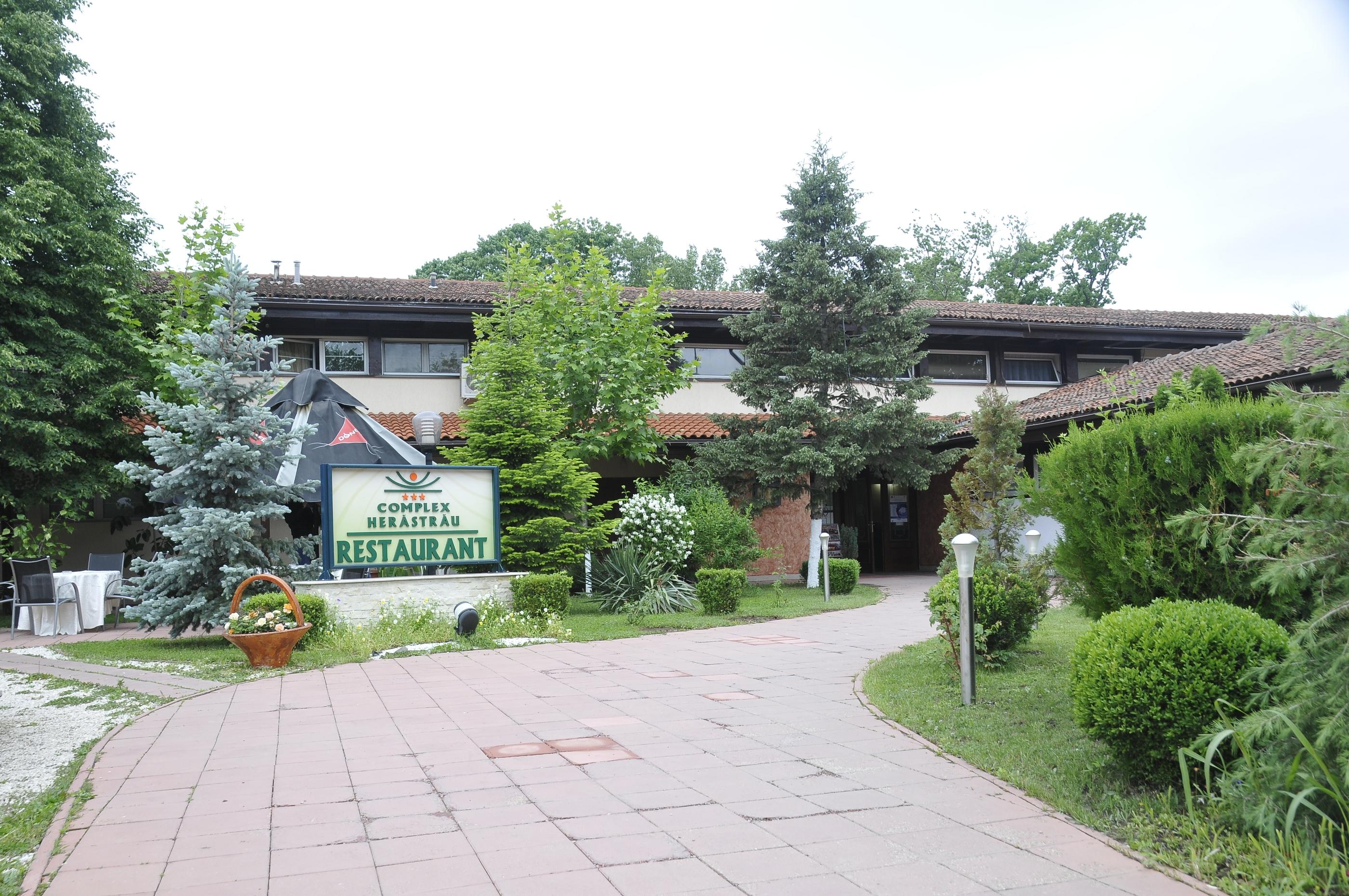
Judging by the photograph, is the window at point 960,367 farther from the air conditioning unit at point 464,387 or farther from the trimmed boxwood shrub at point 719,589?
the trimmed boxwood shrub at point 719,589

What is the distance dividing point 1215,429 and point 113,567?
1378cm

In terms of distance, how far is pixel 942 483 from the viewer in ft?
69.9

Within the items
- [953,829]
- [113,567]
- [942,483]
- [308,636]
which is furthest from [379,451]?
[942,483]

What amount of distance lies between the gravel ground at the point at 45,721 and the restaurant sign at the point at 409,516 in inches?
123

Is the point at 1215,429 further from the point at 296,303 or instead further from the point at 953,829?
the point at 296,303

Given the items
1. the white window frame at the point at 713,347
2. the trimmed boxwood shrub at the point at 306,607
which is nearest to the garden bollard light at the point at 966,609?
the trimmed boxwood shrub at the point at 306,607

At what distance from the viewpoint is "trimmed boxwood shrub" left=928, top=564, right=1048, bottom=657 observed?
7.37m

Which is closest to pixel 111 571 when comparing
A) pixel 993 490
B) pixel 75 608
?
pixel 75 608

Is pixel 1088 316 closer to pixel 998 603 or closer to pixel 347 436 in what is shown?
pixel 998 603

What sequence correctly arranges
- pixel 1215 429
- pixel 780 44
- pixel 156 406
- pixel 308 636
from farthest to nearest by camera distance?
1. pixel 156 406
2. pixel 308 636
3. pixel 780 44
4. pixel 1215 429

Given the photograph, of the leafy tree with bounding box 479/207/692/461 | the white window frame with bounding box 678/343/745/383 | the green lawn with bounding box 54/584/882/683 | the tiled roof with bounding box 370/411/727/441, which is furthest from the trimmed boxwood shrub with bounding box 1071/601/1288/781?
the white window frame with bounding box 678/343/745/383

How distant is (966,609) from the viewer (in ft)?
20.5

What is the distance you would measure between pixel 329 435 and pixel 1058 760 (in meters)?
10.1

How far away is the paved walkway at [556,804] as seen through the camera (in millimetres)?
3449
